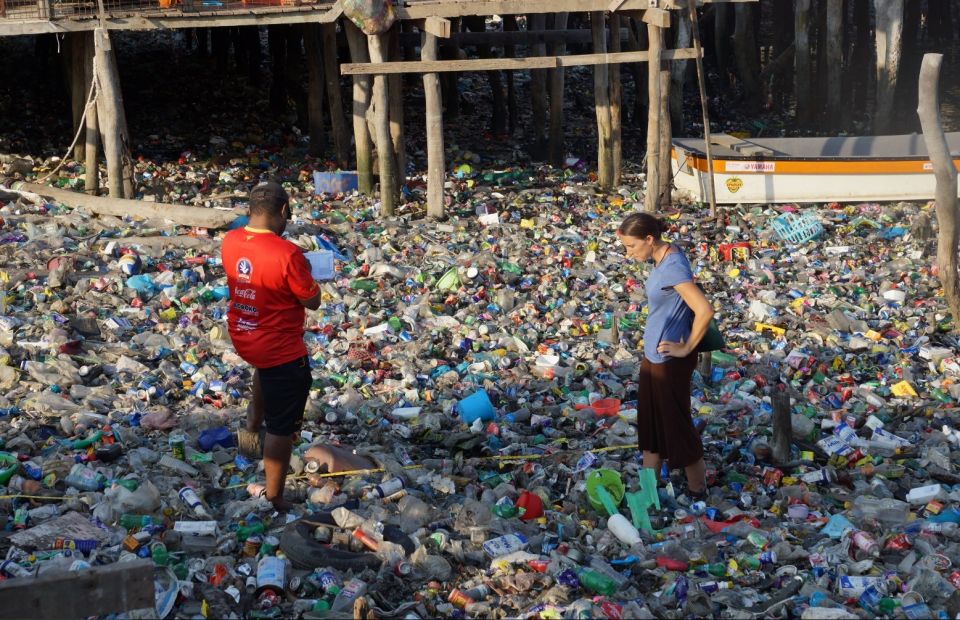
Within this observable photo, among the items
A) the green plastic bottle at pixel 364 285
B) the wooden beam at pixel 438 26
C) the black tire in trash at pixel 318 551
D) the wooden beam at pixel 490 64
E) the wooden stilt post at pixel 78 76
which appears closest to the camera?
the black tire in trash at pixel 318 551

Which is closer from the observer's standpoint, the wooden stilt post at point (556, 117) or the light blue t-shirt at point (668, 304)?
the light blue t-shirt at point (668, 304)

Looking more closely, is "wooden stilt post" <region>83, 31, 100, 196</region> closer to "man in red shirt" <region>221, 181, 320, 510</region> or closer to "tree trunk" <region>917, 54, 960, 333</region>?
"man in red shirt" <region>221, 181, 320, 510</region>

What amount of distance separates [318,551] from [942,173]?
603 centimetres

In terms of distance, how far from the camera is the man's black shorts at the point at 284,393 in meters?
5.19

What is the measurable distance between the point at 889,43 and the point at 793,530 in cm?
1332

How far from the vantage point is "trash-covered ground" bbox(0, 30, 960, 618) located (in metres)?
4.91

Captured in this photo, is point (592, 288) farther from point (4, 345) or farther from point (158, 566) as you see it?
point (158, 566)

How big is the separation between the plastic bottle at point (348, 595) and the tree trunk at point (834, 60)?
15242mm

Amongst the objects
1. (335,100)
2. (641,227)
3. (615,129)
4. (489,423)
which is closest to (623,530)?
(641,227)

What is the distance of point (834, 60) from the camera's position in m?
18.1

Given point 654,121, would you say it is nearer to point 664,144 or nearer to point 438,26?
point 664,144

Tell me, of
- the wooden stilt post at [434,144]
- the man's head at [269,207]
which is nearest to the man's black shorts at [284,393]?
the man's head at [269,207]

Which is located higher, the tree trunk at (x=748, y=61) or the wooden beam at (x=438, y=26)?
the wooden beam at (x=438, y=26)

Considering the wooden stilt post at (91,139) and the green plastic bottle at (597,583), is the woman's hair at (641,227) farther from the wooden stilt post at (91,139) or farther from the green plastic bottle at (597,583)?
the wooden stilt post at (91,139)
